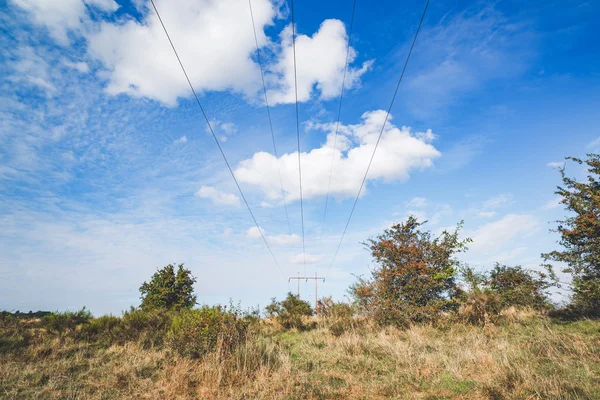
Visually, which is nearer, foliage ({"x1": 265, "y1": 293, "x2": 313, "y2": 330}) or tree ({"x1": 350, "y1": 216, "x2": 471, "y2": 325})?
tree ({"x1": 350, "y1": 216, "x2": 471, "y2": 325})

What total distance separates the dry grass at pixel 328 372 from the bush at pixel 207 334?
35 centimetres

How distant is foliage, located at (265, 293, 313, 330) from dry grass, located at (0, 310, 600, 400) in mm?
9244

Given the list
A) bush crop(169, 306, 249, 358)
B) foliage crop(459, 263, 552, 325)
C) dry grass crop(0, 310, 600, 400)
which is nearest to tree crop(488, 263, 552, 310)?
foliage crop(459, 263, 552, 325)

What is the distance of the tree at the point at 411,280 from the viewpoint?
13.4 meters

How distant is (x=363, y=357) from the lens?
8.30 m

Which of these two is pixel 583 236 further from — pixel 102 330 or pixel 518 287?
pixel 102 330

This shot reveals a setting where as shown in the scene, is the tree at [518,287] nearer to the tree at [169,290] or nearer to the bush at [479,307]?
the bush at [479,307]

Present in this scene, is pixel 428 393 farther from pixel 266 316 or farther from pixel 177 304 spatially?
pixel 177 304

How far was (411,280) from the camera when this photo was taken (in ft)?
44.7

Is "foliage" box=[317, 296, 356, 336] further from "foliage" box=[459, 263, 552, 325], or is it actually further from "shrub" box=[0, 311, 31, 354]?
"shrub" box=[0, 311, 31, 354]

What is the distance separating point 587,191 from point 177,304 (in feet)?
74.3

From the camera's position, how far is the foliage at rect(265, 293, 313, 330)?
18.7 metres

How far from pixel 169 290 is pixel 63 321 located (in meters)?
7.36

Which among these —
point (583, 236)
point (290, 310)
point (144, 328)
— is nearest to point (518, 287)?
point (583, 236)
